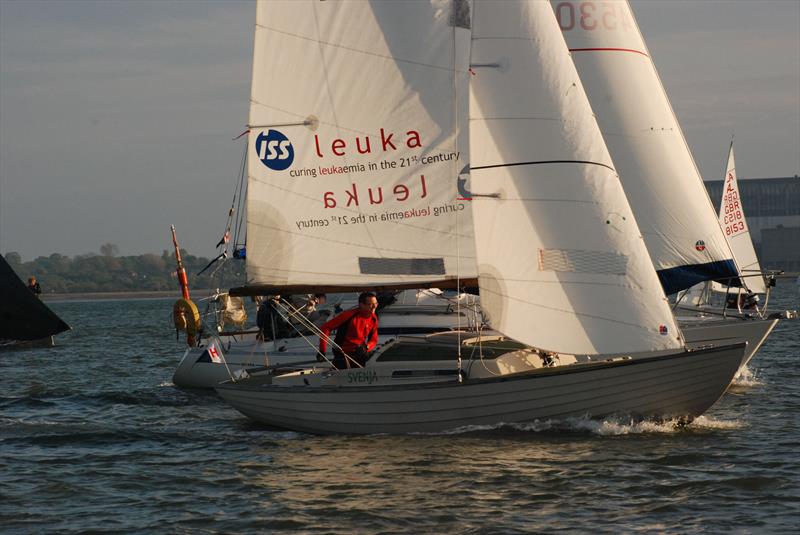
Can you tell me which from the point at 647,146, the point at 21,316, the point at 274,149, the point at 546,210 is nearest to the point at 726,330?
the point at 647,146

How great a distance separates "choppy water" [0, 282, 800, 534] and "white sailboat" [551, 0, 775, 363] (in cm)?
262

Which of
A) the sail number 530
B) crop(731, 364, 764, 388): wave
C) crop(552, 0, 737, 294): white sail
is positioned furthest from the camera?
crop(731, 364, 764, 388): wave

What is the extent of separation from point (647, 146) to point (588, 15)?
2628 millimetres

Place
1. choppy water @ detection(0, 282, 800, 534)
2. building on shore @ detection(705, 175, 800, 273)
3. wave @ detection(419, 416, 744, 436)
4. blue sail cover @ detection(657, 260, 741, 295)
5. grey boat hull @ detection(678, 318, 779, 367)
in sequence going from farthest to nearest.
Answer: building on shore @ detection(705, 175, 800, 273)
grey boat hull @ detection(678, 318, 779, 367)
blue sail cover @ detection(657, 260, 741, 295)
wave @ detection(419, 416, 744, 436)
choppy water @ detection(0, 282, 800, 534)

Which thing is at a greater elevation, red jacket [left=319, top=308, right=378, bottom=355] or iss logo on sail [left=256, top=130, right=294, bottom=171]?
iss logo on sail [left=256, top=130, right=294, bottom=171]

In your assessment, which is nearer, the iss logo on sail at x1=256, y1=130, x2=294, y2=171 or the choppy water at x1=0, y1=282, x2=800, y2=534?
the choppy water at x1=0, y1=282, x2=800, y2=534

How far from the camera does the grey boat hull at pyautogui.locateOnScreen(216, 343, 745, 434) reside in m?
15.8

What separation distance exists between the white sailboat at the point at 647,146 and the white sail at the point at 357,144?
4481mm

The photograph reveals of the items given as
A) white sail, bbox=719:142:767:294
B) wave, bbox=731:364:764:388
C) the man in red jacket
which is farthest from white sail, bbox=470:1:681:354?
white sail, bbox=719:142:767:294

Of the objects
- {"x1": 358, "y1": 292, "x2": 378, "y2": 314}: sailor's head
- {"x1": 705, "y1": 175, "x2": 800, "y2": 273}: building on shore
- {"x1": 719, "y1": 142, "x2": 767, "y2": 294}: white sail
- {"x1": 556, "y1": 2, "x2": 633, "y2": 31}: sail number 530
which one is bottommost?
{"x1": 358, "y1": 292, "x2": 378, "y2": 314}: sailor's head

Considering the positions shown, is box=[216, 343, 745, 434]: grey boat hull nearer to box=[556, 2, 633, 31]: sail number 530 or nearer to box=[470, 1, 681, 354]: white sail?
box=[470, 1, 681, 354]: white sail

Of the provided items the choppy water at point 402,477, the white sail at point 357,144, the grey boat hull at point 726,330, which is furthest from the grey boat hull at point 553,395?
the grey boat hull at point 726,330

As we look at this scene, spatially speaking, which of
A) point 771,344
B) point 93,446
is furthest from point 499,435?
point 771,344

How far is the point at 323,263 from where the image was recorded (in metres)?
17.5
